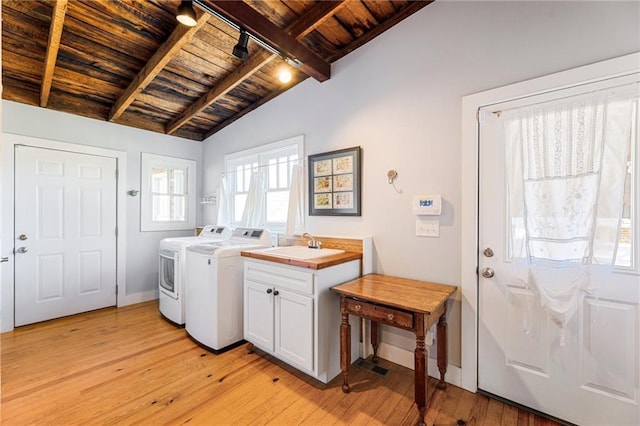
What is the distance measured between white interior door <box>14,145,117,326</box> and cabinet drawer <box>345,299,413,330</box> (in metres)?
3.34

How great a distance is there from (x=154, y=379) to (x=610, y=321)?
315cm

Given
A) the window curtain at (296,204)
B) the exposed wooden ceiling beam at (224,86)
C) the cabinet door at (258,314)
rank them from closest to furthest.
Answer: the cabinet door at (258,314) < the exposed wooden ceiling beam at (224,86) < the window curtain at (296,204)

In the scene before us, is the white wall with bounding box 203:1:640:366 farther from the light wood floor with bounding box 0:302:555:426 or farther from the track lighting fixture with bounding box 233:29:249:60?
the track lighting fixture with bounding box 233:29:249:60

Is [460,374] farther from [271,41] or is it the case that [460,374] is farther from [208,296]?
[271,41]

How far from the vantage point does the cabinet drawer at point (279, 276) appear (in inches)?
91.0

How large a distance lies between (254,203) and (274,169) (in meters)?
0.47

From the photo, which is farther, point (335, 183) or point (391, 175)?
point (335, 183)

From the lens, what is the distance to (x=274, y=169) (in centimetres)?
369

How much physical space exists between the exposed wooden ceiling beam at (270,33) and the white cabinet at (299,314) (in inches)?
71.2

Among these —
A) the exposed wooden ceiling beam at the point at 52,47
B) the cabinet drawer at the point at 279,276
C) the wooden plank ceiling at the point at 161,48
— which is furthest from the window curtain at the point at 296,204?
the exposed wooden ceiling beam at the point at 52,47

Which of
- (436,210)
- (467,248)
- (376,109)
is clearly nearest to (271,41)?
(376,109)

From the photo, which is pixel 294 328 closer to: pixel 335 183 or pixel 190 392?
pixel 190 392

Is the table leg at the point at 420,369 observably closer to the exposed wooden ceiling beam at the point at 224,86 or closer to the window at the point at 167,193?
the exposed wooden ceiling beam at the point at 224,86

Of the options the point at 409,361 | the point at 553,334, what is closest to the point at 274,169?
the point at 409,361
